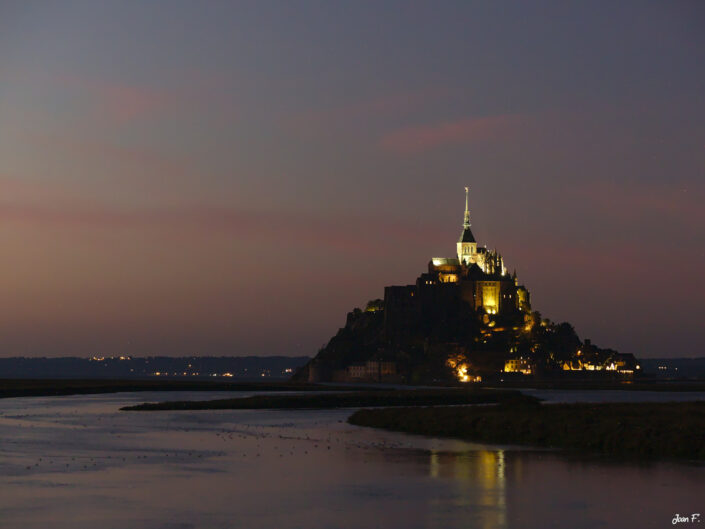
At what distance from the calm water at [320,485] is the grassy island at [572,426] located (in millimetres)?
3064

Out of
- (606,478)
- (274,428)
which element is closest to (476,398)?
(274,428)

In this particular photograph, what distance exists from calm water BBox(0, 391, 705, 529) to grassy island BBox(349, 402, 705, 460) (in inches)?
121

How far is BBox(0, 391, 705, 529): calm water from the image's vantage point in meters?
30.6

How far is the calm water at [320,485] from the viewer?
3062 cm

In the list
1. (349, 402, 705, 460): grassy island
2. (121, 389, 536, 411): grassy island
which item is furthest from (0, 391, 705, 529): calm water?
(121, 389, 536, 411): grassy island

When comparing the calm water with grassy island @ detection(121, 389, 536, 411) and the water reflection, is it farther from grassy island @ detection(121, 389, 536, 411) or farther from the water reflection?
grassy island @ detection(121, 389, 536, 411)

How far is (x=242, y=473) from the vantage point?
135ft

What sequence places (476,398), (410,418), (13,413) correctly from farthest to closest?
(476,398) → (13,413) → (410,418)

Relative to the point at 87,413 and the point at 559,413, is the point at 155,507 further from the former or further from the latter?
the point at 87,413

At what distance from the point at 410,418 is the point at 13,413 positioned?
34021mm

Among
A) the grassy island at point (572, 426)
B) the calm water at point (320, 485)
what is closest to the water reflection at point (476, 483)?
the calm water at point (320, 485)

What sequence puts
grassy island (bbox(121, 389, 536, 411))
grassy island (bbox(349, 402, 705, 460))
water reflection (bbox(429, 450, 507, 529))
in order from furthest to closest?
1. grassy island (bbox(121, 389, 536, 411))
2. grassy island (bbox(349, 402, 705, 460))
3. water reflection (bbox(429, 450, 507, 529))

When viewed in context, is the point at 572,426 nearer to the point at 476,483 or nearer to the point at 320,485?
the point at 476,483

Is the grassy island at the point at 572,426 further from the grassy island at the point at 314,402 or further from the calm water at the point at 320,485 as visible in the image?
the grassy island at the point at 314,402
